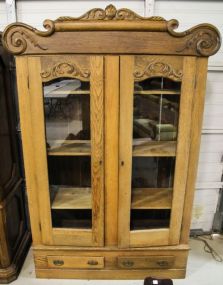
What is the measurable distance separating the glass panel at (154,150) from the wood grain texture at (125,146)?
49 millimetres

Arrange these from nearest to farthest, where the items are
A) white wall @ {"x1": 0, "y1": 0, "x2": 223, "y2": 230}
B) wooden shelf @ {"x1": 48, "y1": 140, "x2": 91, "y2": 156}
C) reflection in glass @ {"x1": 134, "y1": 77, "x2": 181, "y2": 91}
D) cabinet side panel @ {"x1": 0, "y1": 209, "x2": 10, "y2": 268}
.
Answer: reflection in glass @ {"x1": 134, "y1": 77, "x2": 181, "y2": 91} < wooden shelf @ {"x1": 48, "y1": 140, "x2": 91, "y2": 156} < cabinet side panel @ {"x1": 0, "y1": 209, "x2": 10, "y2": 268} < white wall @ {"x1": 0, "y1": 0, "x2": 223, "y2": 230}

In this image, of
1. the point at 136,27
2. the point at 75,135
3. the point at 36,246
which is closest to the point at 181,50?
the point at 136,27

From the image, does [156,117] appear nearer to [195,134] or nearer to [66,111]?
A: [195,134]

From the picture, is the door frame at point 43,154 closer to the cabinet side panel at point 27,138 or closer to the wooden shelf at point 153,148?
the cabinet side panel at point 27,138

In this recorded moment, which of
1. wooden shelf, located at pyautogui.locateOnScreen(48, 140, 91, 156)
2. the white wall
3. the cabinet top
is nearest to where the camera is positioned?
the cabinet top

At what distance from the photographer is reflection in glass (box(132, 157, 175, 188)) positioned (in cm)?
157

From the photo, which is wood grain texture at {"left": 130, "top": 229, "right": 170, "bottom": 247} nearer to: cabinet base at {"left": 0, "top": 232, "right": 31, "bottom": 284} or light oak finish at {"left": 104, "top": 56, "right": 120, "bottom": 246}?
light oak finish at {"left": 104, "top": 56, "right": 120, "bottom": 246}

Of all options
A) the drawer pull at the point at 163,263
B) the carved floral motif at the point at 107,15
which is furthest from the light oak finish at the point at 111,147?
the drawer pull at the point at 163,263

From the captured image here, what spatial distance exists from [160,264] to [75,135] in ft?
3.61

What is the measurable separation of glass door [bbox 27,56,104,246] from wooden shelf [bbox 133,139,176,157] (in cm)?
24

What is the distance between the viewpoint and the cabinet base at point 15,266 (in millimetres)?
1699

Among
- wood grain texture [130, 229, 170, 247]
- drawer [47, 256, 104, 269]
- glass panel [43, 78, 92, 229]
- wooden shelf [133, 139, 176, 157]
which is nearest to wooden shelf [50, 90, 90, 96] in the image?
glass panel [43, 78, 92, 229]

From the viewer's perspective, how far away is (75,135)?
62.0 inches

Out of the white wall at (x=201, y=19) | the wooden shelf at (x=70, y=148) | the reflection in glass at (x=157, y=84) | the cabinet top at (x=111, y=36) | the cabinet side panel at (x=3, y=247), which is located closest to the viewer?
the cabinet top at (x=111, y=36)
